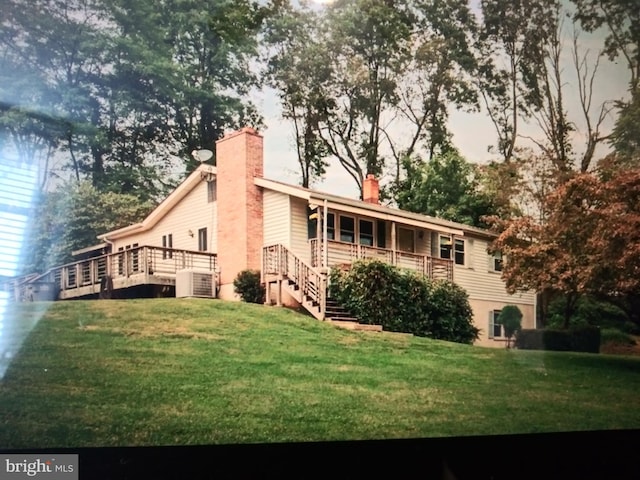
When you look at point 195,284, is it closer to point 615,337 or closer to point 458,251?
point 458,251

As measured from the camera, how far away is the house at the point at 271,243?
318 cm

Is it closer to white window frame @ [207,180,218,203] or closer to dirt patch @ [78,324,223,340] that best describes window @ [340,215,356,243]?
white window frame @ [207,180,218,203]

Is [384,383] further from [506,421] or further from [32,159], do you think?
[32,159]

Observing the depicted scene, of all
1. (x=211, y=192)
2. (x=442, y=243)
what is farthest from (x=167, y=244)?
(x=442, y=243)

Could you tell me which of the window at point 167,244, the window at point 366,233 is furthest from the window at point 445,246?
Result: the window at point 167,244

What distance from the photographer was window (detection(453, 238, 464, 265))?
4.04 m

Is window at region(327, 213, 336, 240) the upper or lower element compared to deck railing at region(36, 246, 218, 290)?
upper

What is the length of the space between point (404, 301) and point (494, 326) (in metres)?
0.61

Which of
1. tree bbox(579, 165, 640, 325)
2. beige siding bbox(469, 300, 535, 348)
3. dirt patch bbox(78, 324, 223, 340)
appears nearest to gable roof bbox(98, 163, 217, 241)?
dirt patch bbox(78, 324, 223, 340)

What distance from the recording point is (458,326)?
13.1 feet

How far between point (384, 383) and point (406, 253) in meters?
0.77

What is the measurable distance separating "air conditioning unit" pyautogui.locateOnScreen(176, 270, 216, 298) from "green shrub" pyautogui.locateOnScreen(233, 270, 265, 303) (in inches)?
5.1

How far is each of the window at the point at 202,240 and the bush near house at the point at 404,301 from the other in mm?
737

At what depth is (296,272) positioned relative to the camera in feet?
11.8
